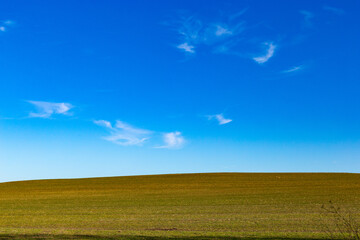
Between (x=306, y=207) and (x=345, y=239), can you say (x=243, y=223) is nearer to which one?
(x=345, y=239)

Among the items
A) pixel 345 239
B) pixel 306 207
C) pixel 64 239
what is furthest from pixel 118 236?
pixel 306 207

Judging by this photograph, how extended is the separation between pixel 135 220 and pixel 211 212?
5097mm

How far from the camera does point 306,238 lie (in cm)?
1145

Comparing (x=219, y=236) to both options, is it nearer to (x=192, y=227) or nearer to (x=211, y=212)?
(x=192, y=227)

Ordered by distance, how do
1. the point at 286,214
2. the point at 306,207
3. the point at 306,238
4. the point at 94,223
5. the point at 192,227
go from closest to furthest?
1. the point at 306,238
2. the point at 192,227
3. the point at 94,223
4. the point at 286,214
5. the point at 306,207

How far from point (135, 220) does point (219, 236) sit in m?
6.90

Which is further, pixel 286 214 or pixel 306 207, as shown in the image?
pixel 306 207

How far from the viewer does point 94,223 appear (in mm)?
16406

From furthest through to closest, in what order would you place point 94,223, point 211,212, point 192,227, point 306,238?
point 211,212, point 94,223, point 192,227, point 306,238

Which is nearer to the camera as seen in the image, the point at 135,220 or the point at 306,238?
the point at 306,238

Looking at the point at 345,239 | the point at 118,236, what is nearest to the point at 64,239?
the point at 118,236

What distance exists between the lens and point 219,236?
11.5 m

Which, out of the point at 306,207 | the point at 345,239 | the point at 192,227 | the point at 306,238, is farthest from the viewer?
the point at 306,207

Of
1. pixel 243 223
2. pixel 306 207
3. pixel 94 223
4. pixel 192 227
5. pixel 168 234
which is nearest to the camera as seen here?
pixel 168 234
